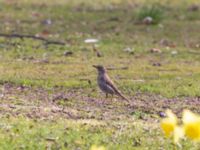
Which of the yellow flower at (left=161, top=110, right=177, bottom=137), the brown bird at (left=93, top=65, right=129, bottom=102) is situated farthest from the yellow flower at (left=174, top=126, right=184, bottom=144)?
the brown bird at (left=93, top=65, right=129, bottom=102)

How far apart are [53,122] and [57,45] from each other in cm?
633

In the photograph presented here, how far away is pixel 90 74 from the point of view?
33.8ft

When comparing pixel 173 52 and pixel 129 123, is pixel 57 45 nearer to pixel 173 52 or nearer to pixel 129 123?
pixel 173 52

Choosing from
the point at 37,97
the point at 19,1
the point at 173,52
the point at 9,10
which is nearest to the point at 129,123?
the point at 37,97

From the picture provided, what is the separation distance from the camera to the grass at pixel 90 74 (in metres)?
6.00

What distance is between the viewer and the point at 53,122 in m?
6.37

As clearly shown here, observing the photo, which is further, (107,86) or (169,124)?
(107,86)

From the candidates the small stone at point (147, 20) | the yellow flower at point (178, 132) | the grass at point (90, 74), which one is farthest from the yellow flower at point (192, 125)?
the small stone at point (147, 20)

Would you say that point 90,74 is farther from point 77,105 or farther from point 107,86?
point 77,105

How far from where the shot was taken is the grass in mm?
5996

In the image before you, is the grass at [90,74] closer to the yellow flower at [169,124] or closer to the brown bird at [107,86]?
the brown bird at [107,86]

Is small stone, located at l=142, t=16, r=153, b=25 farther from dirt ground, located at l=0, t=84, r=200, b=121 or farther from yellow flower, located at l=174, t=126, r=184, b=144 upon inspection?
yellow flower, located at l=174, t=126, r=184, b=144

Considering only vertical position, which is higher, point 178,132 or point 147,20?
point 147,20

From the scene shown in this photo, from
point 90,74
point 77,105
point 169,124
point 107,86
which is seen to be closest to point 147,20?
point 90,74
